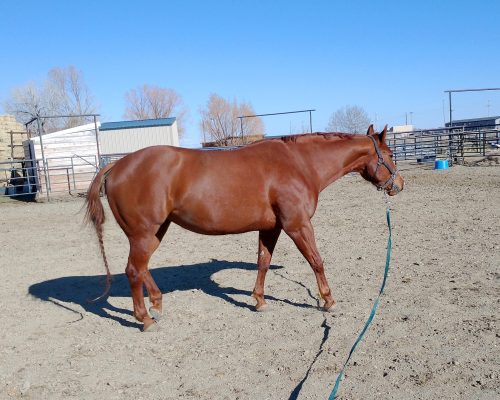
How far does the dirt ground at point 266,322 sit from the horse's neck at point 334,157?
1296mm

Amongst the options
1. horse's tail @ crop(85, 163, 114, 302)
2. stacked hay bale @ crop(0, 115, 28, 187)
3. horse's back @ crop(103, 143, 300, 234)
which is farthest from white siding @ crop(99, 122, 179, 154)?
horse's back @ crop(103, 143, 300, 234)

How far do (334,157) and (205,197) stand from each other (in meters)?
1.44

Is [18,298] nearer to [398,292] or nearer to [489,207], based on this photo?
[398,292]

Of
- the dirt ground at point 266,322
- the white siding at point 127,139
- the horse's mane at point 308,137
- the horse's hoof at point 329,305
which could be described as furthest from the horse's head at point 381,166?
the white siding at point 127,139

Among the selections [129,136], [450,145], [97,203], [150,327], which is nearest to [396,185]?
[150,327]

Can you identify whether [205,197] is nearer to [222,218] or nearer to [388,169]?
[222,218]

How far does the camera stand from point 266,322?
13.9 ft

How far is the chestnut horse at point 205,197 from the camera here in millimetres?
4219

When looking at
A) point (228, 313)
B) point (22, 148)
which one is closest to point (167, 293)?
point (228, 313)

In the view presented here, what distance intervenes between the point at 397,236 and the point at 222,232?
3729mm

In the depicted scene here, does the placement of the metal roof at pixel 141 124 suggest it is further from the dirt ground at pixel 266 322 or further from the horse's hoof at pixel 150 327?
the horse's hoof at pixel 150 327

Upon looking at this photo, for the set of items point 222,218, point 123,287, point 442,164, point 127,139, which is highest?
point 127,139

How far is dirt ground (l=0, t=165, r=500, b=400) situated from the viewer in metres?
3.14

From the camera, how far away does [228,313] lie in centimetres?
457
